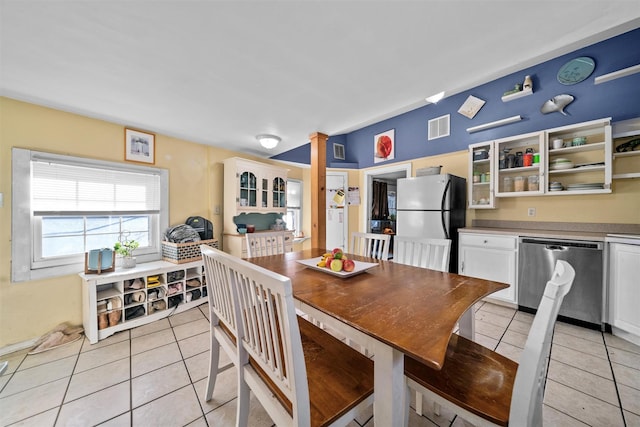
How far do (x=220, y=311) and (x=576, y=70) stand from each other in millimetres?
4203

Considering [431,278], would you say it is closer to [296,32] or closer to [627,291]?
[296,32]

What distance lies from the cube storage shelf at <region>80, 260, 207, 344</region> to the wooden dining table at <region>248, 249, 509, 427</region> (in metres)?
1.79

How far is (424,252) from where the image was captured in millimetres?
1938

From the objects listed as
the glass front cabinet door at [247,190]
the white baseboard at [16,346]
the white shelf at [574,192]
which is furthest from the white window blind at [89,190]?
the white shelf at [574,192]

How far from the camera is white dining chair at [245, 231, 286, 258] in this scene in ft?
7.75

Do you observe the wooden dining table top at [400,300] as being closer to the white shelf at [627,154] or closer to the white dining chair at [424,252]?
the white dining chair at [424,252]

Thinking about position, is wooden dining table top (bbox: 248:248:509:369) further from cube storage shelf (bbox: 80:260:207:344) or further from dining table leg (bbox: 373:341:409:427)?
cube storage shelf (bbox: 80:260:207:344)

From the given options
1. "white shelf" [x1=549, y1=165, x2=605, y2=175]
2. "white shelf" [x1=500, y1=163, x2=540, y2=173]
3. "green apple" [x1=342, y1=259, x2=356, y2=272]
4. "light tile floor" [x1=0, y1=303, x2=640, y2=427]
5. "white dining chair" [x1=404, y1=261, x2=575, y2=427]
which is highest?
"white shelf" [x1=500, y1=163, x2=540, y2=173]

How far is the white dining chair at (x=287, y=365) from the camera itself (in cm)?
74

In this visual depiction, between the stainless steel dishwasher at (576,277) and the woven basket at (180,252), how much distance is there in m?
3.74

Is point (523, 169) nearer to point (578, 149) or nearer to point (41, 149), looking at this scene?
point (578, 149)

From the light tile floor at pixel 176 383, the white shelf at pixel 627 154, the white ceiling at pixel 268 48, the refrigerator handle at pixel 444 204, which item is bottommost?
the light tile floor at pixel 176 383

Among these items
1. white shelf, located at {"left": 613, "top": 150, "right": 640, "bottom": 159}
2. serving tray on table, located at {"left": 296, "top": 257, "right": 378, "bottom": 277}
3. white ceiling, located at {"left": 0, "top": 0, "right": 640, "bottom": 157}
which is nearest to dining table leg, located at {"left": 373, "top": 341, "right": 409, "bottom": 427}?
serving tray on table, located at {"left": 296, "top": 257, "right": 378, "bottom": 277}

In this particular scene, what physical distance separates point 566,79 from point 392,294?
135 inches
